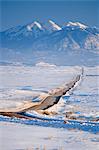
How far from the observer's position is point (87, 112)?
38250 mm

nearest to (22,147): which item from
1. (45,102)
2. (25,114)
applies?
(25,114)

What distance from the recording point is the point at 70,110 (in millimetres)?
39812

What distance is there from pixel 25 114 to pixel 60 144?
46.5ft

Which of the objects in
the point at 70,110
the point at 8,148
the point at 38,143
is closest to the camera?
the point at 8,148

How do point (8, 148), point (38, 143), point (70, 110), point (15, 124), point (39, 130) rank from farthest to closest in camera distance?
point (70, 110) < point (15, 124) < point (39, 130) < point (38, 143) < point (8, 148)

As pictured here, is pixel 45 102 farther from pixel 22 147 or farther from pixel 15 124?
pixel 22 147

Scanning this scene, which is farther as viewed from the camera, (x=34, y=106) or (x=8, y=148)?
(x=34, y=106)

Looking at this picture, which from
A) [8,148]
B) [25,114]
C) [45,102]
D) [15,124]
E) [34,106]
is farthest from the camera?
[45,102]

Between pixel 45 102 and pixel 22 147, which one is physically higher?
pixel 22 147

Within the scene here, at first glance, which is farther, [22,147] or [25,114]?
[25,114]

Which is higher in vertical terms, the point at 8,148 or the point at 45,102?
the point at 8,148

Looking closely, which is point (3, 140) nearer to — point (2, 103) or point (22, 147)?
point (22, 147)

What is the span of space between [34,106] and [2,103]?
3.68 meters

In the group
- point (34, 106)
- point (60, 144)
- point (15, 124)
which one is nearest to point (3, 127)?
point (15, 124)
